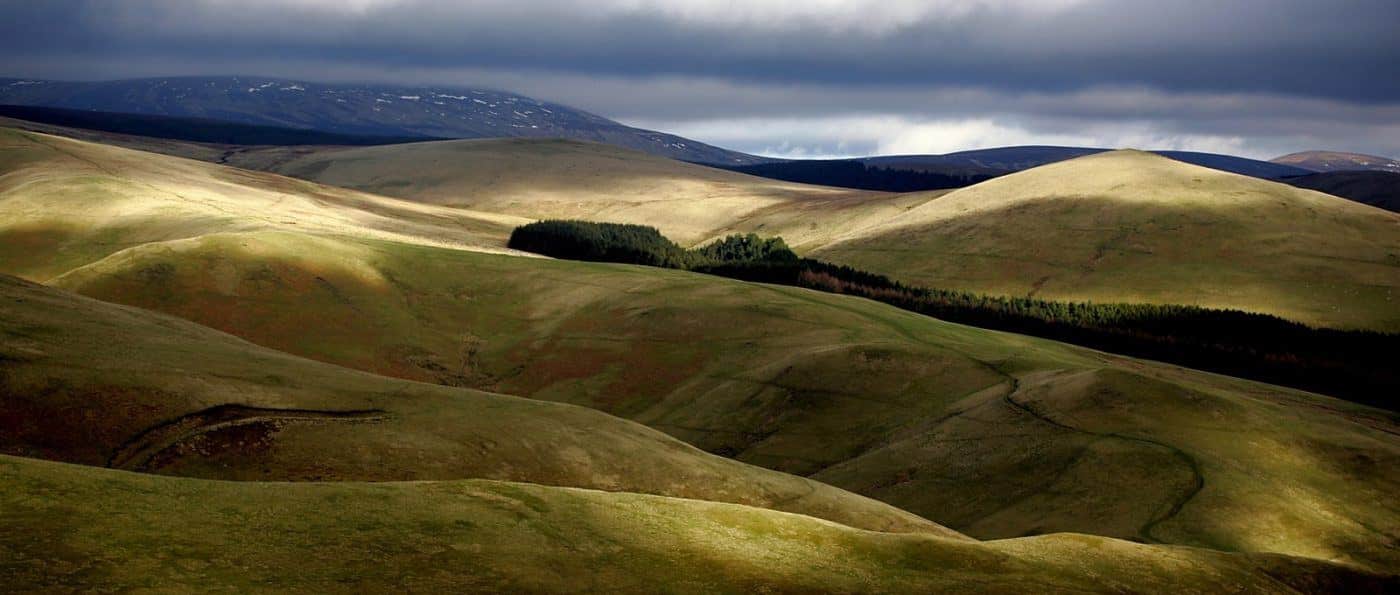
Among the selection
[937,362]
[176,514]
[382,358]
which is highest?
[176,514]

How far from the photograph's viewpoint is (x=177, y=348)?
28.5 meters

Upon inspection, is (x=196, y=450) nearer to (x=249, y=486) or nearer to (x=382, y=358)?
(x=249, y=486)

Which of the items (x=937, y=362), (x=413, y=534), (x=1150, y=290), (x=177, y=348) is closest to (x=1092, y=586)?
(x=413, y=534)

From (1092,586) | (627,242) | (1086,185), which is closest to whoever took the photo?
(1092,586)

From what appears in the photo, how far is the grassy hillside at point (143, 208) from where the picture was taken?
259 ft

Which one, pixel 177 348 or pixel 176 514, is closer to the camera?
pixel 176 514

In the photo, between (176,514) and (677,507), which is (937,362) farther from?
(176,514)

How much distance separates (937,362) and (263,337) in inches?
1405

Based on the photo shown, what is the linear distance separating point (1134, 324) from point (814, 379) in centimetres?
5388

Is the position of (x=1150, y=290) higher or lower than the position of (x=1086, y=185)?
lower

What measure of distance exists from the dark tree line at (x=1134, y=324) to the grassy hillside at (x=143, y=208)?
1826 centimetres

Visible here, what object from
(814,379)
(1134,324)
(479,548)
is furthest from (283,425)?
(1134,324)

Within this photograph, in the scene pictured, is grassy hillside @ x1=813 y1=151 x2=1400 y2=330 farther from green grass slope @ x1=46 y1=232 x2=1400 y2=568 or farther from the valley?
green grass slope @ x1=46 y1=232 x2=1400 y2=568

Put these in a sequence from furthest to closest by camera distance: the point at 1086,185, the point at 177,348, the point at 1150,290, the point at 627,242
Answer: the point at 1086,185
the point at 627,242
the point at 1150,290
the point at 177,348
